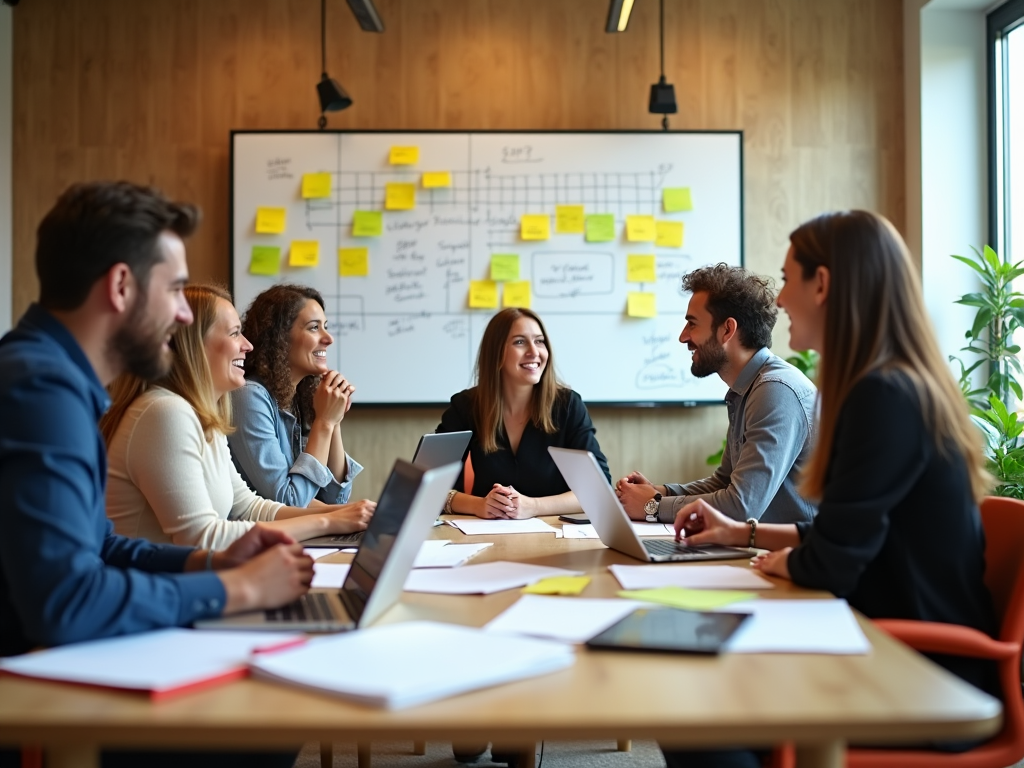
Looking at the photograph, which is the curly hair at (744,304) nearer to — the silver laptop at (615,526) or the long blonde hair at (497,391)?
the long blonde hair at (497,391)

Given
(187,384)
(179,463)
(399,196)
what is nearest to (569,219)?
(399,196)

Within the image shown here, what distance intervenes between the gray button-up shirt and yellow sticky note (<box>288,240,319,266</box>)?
2.19 metres

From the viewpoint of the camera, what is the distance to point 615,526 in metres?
1.92

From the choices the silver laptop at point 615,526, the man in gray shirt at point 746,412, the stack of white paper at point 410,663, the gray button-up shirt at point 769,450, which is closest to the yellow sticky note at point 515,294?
the man in gray shirt at point 746,412

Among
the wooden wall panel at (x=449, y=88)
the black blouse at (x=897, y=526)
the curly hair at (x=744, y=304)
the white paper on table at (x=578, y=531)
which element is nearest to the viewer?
the black blouse at (x=897, y=526)

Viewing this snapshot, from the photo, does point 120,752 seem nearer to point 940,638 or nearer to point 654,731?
point 654,731

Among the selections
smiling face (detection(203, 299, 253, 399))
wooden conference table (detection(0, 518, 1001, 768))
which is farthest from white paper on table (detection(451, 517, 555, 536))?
wooden conference table (detection(0, 518, 1001, 768))

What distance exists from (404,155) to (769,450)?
7.81ft

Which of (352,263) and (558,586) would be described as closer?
(558,586)

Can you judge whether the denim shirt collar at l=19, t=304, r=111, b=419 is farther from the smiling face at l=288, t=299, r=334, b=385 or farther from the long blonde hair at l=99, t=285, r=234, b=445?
the smiling face at l=288, t=299, r=334, b=385

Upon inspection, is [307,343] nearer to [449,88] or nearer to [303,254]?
[303,254]

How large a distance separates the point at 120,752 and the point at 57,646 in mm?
206

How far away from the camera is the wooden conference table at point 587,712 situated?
95 centimetres

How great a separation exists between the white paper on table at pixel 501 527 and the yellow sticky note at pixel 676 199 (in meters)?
2.08
